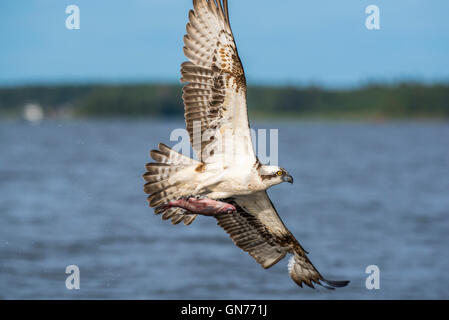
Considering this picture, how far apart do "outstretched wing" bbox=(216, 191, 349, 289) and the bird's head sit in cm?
131

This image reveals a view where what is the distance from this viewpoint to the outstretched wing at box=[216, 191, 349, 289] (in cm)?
996

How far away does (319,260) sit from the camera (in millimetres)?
28672

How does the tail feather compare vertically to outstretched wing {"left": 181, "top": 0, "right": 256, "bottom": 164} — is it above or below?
below

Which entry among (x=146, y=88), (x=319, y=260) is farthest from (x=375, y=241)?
(x=146, y=88)

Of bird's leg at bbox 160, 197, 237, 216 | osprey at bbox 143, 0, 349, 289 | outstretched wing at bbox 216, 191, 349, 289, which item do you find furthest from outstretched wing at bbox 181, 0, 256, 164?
outstretched wing at bbox 216, 191, 349, 289

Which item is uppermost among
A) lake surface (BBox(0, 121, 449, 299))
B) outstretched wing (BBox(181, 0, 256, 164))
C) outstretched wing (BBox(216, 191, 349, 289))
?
outstretched wing (BBox(181, 0, 256, 164))

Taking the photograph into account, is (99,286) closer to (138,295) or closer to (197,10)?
(138,295)

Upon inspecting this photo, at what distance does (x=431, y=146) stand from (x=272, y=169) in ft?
336

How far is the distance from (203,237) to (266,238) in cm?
2507

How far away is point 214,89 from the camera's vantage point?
8.98m
